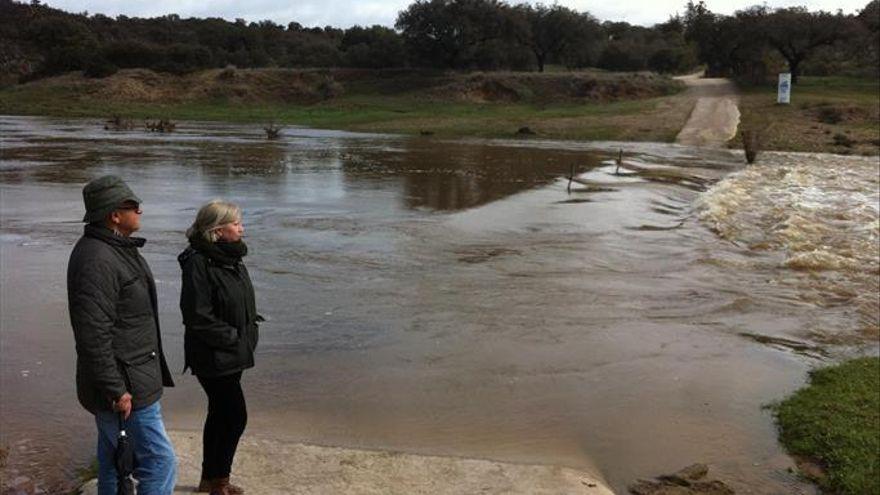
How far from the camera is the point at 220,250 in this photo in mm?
4395

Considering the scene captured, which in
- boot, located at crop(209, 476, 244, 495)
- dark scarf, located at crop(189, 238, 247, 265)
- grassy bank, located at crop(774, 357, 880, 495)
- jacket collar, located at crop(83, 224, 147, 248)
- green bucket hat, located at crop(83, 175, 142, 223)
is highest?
→ green bucket hat, located at crop(83, 175, 142, 223)

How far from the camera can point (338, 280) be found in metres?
11.6

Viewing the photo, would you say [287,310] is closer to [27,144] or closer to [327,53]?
[27,144]

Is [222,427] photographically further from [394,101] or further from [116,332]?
[394,101]

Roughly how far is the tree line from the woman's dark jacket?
53.4 m

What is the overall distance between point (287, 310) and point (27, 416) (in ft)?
12.4

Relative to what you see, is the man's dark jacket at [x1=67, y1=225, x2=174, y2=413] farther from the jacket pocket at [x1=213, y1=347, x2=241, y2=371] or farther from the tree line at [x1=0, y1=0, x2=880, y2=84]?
the tree line at [x1=0, y1=0, x2=880, y2=84]

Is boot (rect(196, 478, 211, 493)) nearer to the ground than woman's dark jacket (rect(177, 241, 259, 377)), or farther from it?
nearer to the ground

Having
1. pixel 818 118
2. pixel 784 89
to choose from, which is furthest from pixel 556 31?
pixel 818 118

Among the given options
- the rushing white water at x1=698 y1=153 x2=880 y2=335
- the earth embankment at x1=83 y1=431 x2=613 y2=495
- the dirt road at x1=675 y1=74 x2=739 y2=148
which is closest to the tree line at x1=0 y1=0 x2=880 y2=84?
the dirt road at x1=675 y1=74 x2=739 y2=148

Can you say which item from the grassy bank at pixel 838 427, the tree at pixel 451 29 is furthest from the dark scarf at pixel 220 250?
the tree at pixel 451 29

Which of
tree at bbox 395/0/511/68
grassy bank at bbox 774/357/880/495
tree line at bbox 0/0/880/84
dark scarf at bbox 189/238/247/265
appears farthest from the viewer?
tree at bbox 395/0/511/68

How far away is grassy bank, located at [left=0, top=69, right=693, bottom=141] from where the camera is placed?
42.5 m

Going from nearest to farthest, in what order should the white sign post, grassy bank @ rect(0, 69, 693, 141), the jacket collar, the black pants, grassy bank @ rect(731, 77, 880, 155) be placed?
the jacket collar, the black pants, grassy bank @ rect(731, 77, 880, 155), grassy bank @ rect(0, 69, 693, 141), the white sign post
